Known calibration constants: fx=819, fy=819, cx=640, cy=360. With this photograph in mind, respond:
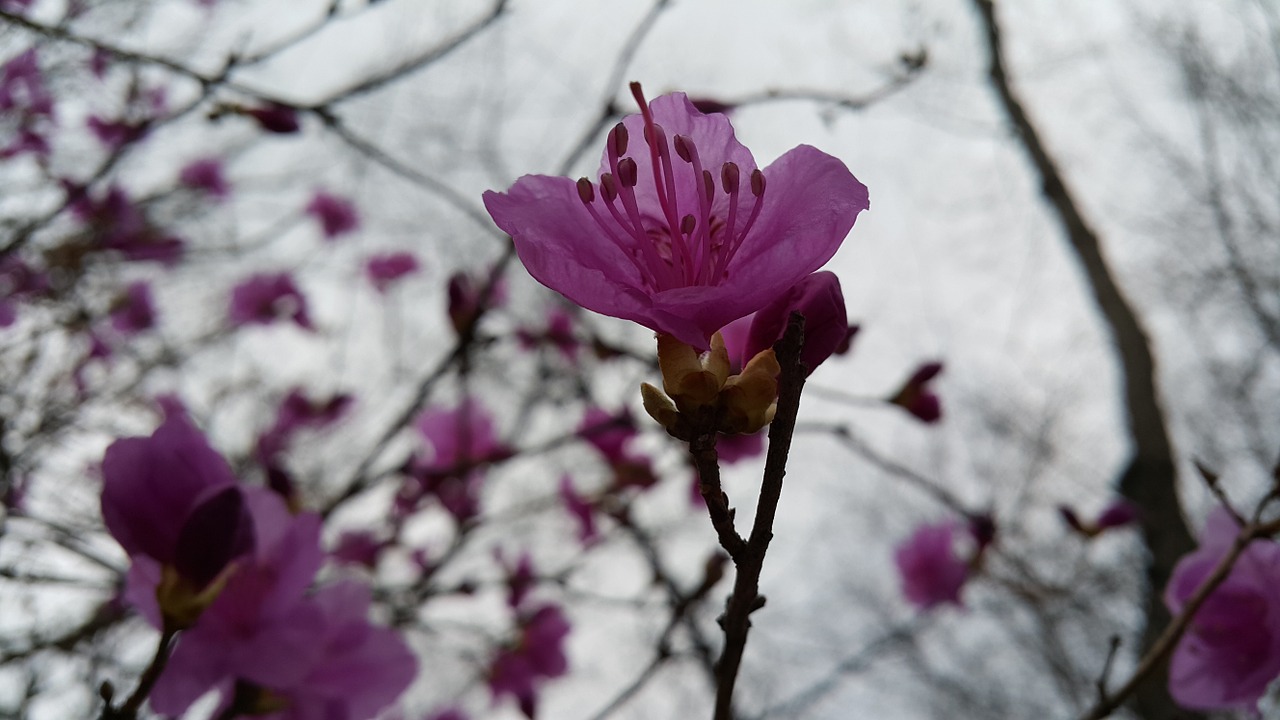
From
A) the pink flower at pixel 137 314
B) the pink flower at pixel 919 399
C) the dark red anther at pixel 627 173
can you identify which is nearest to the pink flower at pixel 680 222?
the dark red anther at pixel 627 173

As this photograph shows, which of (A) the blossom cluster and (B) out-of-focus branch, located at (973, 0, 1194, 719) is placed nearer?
(A) the blossom cluster

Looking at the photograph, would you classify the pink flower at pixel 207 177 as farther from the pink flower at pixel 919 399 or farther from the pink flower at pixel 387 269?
the pink flower at pixel 919 399

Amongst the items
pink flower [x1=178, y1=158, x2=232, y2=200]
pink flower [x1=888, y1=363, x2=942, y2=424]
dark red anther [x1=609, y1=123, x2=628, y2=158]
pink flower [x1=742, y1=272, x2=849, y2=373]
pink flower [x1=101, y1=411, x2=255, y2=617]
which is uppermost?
pink flower [x1=178, y1=158, x2=232, y2=200]

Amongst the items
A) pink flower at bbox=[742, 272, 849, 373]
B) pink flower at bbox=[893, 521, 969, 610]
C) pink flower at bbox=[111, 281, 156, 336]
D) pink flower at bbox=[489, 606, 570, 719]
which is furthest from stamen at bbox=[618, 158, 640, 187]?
pink flower at bbox=[111, 281, 156, 336]

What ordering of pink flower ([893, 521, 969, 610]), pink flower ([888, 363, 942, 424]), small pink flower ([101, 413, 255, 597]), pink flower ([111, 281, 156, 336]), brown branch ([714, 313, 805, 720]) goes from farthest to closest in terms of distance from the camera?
1. pink flower ([111, 281, 156, 336])
2. pink flower ([893, 521, 969, 610])
3. pink flower ([888, 363, 942, 424])
4. small pink flower ([101, 413, 255, 597])
5. brown branch ([714, 313, 805, 720])

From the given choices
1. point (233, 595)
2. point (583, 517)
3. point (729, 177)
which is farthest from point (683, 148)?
point (583, 517)

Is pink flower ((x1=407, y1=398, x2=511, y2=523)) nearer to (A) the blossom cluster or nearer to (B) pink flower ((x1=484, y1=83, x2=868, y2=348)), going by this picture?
(A) the blossom cluster

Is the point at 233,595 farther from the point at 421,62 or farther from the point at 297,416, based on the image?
the point at 297,416
